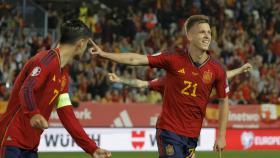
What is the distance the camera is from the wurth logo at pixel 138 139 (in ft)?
62.3

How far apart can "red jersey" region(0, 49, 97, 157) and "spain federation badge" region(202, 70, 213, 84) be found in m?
2.03

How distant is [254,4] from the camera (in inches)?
1145

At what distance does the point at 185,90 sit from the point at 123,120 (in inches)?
541

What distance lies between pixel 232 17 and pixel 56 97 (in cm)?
2238

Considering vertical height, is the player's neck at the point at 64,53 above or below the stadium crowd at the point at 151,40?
above

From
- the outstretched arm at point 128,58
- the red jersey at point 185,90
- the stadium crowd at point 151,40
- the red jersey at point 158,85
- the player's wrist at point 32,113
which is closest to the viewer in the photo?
the player's wrist at point 32,113

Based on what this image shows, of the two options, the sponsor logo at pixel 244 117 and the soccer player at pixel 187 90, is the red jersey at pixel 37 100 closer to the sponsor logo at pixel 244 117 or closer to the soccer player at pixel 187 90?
the soccer player at pixel 187 90

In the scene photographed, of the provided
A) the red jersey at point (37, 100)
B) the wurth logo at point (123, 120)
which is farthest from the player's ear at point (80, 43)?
the wurth logo at point (123, 120)

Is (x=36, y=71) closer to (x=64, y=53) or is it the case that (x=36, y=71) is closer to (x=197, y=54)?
(x=64, y=53)

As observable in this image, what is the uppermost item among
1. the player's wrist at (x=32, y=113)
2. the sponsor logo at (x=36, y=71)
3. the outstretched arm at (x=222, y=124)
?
the sponsor logo at (x=36, y=71)

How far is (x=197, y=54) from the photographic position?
26.8 ft

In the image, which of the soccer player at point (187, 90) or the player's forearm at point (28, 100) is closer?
the player's forearm at point (28, 100)

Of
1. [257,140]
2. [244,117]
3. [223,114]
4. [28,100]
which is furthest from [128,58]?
→ [244,117]

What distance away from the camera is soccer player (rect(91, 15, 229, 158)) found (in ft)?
26.4
